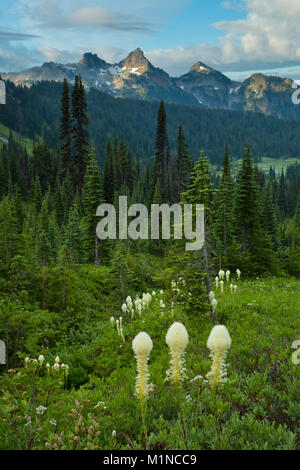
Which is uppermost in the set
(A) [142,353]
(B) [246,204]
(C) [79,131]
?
(C) [79,131]

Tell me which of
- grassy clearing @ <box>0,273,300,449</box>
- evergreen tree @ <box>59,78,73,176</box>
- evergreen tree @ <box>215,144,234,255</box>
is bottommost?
grassy clearing @ <box>0,273,300,449</box>

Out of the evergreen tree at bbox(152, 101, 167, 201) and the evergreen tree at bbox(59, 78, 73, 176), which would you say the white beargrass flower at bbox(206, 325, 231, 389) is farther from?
the evergreen tree at bbox(152, 101, 167, 201)

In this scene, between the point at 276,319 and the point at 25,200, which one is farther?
the point at 25,200

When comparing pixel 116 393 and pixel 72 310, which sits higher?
pixel 116 393

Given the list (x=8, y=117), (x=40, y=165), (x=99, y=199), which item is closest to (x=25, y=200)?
(x=40, y=165)

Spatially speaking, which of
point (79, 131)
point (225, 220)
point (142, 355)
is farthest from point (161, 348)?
point (79, 131)

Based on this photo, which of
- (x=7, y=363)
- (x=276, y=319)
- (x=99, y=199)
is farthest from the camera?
(x=99, y=199)

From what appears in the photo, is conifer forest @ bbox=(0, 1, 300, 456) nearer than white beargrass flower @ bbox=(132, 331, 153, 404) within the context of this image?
No

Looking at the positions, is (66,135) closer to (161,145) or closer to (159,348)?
(161,145)

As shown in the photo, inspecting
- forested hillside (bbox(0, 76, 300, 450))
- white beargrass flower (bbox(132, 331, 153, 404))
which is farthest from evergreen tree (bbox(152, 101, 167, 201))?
white beargrass flower (bbox(132, 331, 153, 404))
